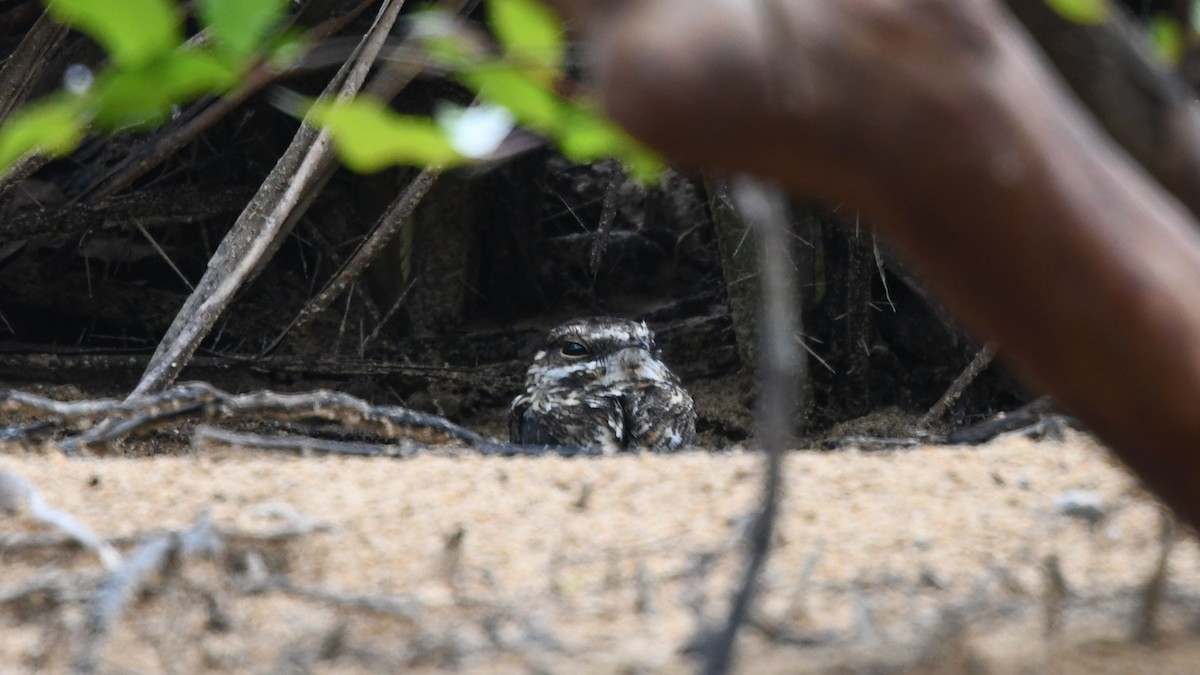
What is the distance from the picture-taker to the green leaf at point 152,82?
3.11 ft

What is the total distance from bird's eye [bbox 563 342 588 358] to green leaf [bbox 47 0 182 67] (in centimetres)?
403

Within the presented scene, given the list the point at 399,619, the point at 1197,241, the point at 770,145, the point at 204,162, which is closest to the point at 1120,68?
the point at 1197,241

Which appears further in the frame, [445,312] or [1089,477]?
[445,312]

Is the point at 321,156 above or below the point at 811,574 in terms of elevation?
above

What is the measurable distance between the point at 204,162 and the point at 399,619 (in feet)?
14.1

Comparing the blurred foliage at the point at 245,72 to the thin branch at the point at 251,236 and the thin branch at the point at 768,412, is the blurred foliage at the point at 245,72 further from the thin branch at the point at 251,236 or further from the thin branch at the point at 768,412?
the thin branch at the point at 251,236

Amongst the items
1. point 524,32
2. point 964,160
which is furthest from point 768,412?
point 524,32

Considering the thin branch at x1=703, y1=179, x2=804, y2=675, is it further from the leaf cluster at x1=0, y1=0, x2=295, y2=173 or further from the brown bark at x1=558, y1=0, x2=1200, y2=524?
the leaf cluster at x1=0, y1=0, x2=295, y2=173

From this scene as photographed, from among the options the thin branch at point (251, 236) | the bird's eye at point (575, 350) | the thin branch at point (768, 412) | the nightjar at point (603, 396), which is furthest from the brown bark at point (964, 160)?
the bird's eye at point (575, 350)

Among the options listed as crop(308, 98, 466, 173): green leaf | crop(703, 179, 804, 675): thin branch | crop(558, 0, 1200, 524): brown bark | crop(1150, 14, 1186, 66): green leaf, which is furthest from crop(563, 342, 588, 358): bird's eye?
crop(308, 98, 466, 173): green leaf

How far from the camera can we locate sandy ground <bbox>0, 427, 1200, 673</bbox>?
1.50 m

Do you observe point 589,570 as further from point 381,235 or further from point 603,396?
point 603,396

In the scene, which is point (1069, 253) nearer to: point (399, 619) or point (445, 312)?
point (399, 619)

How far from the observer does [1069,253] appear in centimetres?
112
